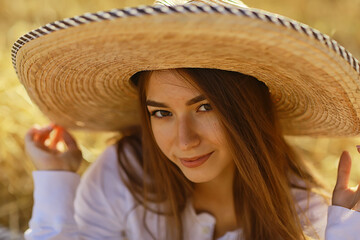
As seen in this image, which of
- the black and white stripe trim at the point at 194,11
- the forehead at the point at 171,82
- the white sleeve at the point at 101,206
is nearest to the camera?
the black and white stripe trim at the point at 194,11

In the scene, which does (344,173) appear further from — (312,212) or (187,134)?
(187,134)

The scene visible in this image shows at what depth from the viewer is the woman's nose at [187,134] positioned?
4.43 ft

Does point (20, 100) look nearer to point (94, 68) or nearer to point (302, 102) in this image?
point (94, 68)

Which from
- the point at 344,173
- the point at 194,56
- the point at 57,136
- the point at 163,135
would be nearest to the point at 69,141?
the point at 57,136

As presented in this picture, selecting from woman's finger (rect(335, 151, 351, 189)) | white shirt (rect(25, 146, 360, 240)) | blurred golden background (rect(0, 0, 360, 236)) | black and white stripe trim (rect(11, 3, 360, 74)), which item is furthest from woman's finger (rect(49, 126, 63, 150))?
woman's finger (rect(335, 151, 351, 189))

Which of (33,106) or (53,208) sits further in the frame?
(33,106)

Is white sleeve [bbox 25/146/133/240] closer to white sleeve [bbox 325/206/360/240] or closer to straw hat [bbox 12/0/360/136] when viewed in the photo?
straw hat [bbox 12/0/360/136]

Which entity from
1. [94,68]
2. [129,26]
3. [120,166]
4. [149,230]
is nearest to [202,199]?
[149,230]

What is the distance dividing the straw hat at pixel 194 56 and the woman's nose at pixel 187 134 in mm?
181

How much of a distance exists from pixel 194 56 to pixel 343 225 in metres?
0.67

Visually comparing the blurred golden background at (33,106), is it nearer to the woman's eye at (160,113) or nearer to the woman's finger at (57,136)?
the woman's finger at (57,136)

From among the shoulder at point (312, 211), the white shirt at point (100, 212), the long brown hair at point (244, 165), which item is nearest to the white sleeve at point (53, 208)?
the white shirt at point (100, 212)

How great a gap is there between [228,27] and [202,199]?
96 cm

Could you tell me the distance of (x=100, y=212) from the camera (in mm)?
1795
